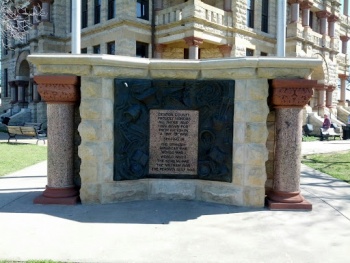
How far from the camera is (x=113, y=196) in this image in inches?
200

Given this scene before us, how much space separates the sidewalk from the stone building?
14088 mm

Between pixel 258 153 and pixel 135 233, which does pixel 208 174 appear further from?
pixel 135 233

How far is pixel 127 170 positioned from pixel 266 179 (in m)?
2.18

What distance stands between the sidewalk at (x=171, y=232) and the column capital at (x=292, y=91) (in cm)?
161

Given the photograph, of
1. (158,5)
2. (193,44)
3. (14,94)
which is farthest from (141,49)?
(14,94)

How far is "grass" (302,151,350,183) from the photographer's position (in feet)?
26.7

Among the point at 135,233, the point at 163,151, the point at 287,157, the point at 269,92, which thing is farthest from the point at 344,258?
the point at 163,151

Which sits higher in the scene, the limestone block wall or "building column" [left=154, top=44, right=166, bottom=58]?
"building column" [left=154, top=44, right=166, bottom=58]

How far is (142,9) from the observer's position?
20109 mm

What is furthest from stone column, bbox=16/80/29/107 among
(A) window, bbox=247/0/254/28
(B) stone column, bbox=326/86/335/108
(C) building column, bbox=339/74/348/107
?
(C) building column, bbox=339/74/348/107

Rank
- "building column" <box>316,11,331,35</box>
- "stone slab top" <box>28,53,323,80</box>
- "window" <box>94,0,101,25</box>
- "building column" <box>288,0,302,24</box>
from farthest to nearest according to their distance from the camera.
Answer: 1. "building column" <box>316,11,331,35</box>
2. "building column" <box>288,0,302,24</box>
3. "window" <box>94,0,101,25</box>
4. "stone slab top" <box>28,53,323,80</box>

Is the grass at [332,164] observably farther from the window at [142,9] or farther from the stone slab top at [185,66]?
the window at [142,9]

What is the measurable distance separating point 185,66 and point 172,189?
1987 mm

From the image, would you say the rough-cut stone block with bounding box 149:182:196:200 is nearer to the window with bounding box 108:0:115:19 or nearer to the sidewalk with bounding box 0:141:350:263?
the sidewalk with bounding box 0:141:350:263
